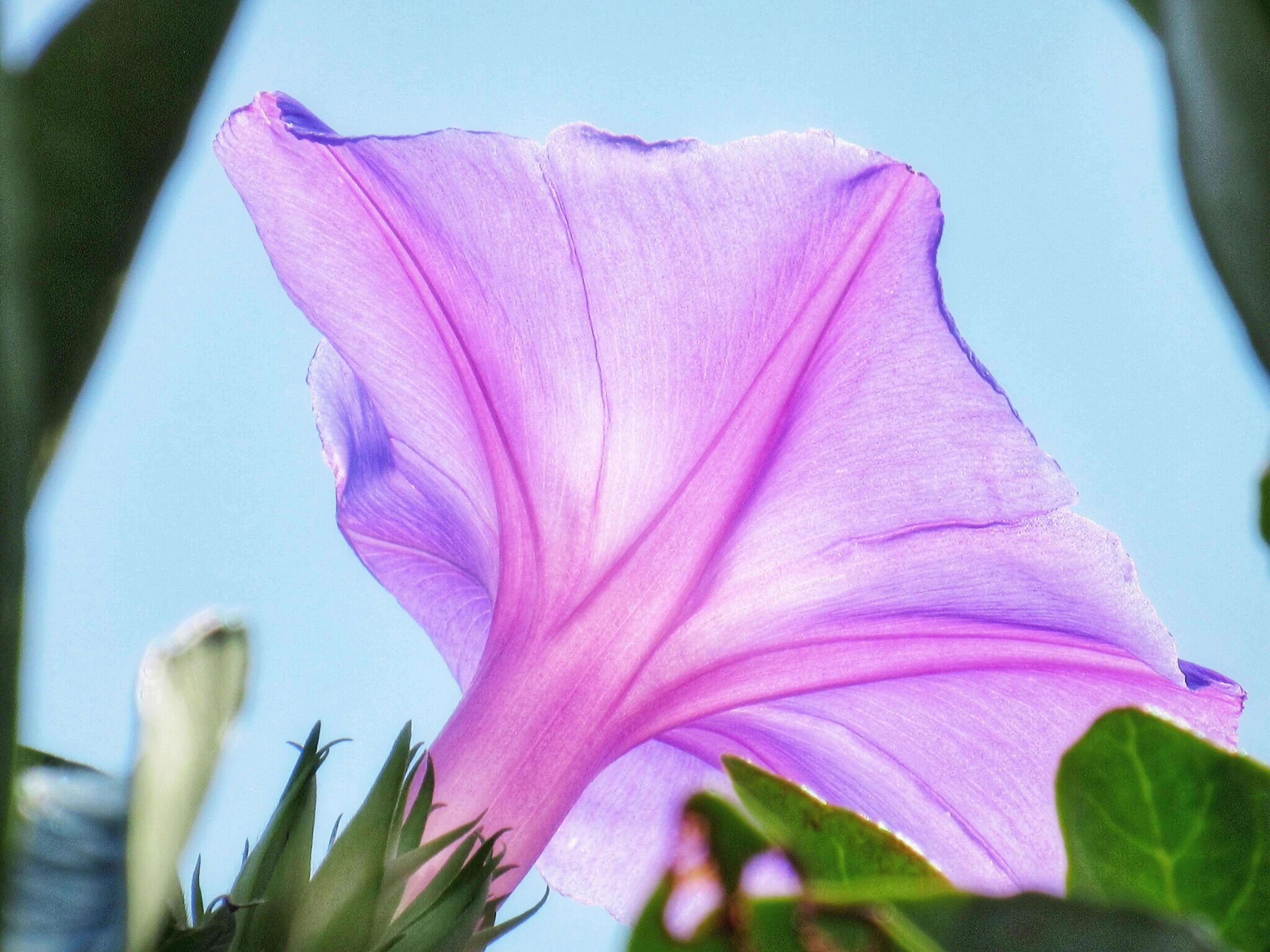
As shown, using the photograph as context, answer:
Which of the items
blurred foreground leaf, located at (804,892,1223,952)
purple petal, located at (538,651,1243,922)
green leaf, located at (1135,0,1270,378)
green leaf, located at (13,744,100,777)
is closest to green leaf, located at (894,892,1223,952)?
blurred foreground leaf, located at (804,892,1223,952)

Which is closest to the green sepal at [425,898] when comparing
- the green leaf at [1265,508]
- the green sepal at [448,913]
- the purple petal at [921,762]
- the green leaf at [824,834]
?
the green sepal at [448,913]

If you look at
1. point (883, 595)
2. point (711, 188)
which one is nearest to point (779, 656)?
point (883, 595)

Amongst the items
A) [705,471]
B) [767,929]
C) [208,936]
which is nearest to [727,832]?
[767,929]

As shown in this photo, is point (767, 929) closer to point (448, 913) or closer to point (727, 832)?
point (727, 832)

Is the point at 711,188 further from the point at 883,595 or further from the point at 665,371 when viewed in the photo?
the point at 883,595

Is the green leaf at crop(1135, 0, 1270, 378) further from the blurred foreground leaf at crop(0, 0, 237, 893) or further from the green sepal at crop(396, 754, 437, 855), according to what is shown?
the green sepal at crop(396, 754, 437, 855)
